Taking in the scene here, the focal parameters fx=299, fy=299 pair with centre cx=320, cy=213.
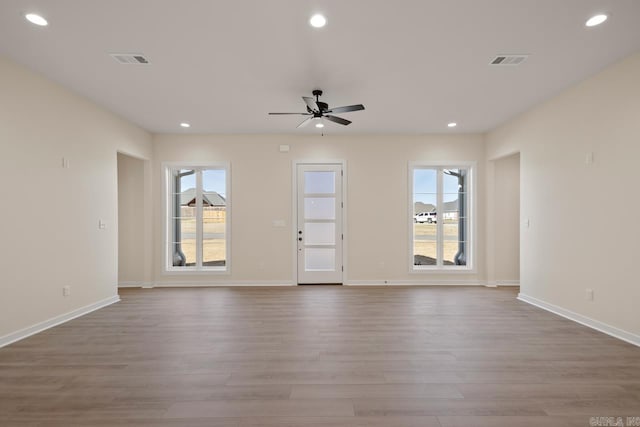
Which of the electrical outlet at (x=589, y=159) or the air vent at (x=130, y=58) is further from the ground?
the air vent at (x=130, y=58)

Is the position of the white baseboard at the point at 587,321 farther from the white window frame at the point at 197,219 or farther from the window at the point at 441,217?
the white window frame at the point at 197,219

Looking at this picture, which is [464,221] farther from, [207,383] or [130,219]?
[130,219]

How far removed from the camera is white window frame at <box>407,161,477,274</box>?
18.9 ft

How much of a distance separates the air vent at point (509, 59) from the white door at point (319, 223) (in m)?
3.12

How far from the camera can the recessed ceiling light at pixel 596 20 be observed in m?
2.45

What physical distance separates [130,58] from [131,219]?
3.46 meters

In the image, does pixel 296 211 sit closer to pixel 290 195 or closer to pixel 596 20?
pixel 290 195

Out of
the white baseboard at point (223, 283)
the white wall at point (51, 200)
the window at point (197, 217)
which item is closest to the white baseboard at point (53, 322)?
the white wall at point (51, 200)

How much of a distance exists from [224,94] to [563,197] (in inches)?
185

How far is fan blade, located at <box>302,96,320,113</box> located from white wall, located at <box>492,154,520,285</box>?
3875mm

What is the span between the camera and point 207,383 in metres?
2.28

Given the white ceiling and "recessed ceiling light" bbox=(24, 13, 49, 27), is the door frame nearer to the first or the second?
the white ceiling

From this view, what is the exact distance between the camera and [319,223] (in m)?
5.84

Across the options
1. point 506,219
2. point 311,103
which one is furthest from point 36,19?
point 506,219
